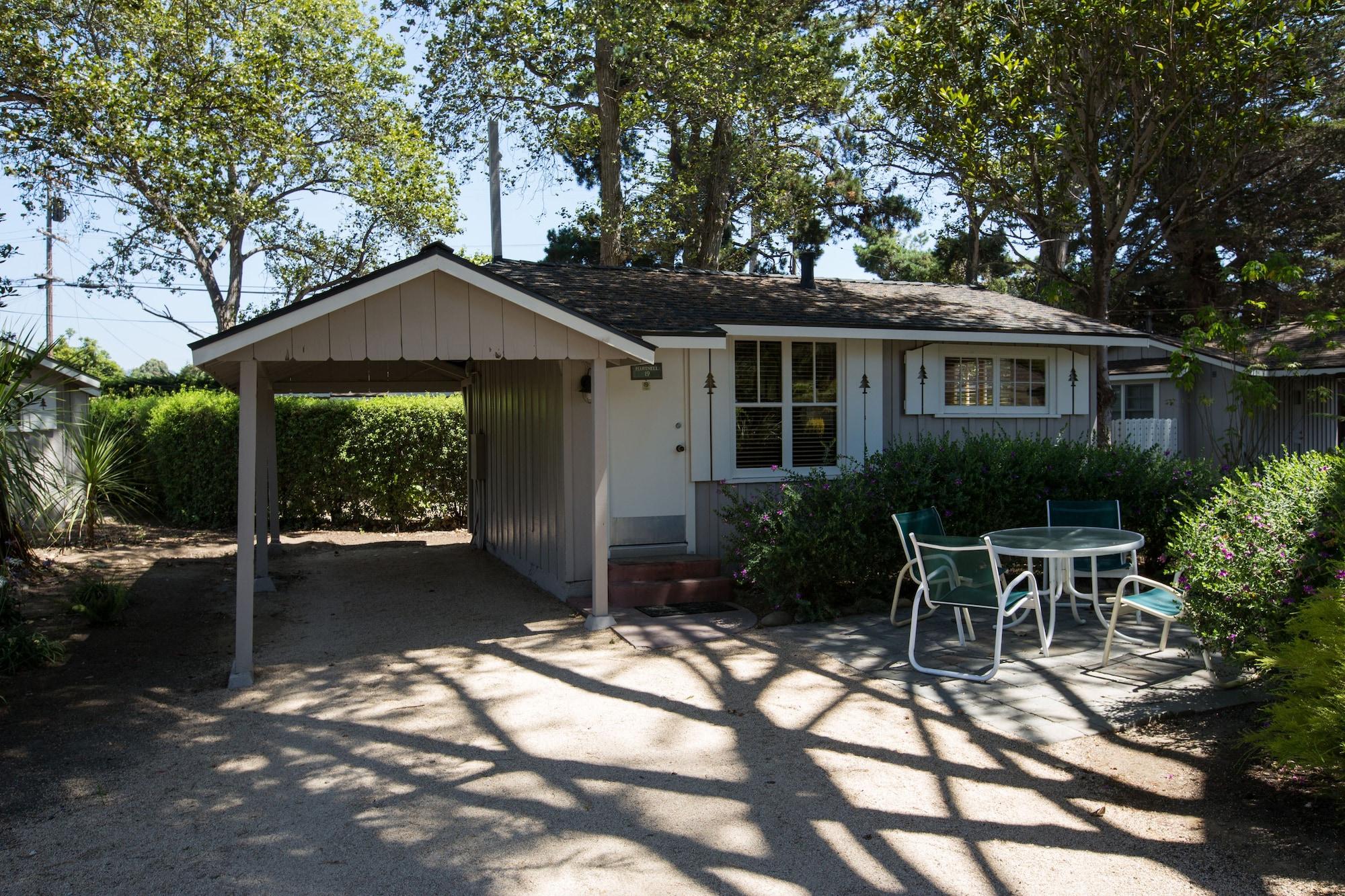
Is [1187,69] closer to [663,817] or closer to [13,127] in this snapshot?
[663,817]

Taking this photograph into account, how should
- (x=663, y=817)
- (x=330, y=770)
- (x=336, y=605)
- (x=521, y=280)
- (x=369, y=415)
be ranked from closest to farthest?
(x=663, y=817)
(x=330, y=770)
(x=336, y=605)
(x=521, y=280)
(x=369, y=415)

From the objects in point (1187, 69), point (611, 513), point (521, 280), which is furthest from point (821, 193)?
point (611, 513)

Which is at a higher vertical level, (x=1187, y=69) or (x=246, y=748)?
(x=1187, y=69)

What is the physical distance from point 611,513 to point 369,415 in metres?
6.88


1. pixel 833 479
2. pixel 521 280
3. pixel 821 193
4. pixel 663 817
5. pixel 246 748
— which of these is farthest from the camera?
pixel 821 193

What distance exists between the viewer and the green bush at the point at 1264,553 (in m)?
4.38

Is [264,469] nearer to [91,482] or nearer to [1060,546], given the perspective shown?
[91,482]

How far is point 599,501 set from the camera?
295 inches

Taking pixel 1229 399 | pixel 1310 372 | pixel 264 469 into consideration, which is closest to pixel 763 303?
pixel 264 469

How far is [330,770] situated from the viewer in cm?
463

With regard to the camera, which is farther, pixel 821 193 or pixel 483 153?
pixel 821 193

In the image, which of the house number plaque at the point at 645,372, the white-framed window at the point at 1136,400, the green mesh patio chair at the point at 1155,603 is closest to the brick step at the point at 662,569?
the house number plaque at the point at 645,372

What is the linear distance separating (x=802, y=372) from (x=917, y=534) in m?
3.39

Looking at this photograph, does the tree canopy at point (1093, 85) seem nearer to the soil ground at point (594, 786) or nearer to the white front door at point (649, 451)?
the white front door at point (649, 451)
